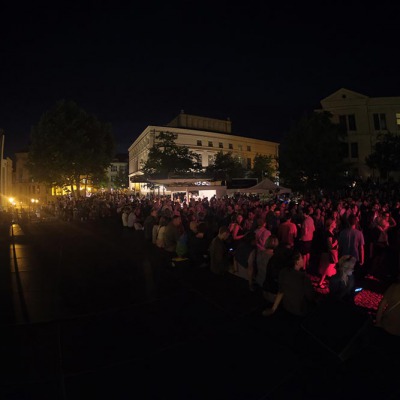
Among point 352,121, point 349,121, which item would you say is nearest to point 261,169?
point 349,121

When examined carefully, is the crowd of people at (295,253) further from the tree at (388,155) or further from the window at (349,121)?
the window at (349,121)

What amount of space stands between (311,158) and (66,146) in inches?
953

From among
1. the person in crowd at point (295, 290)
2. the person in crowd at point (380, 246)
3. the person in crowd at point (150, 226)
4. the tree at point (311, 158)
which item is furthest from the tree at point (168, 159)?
the person in crowd at point (295, 290)

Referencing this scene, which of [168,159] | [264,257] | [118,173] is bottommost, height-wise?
[264,257]

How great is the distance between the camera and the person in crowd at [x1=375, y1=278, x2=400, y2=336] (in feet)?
15.5

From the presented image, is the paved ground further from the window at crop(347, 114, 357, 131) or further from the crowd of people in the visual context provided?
the window at crop(347, 114, 357, 131)

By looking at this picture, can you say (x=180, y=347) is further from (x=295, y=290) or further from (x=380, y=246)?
(x=380, y=246)

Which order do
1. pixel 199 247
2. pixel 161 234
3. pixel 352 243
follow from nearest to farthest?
1. pixel 352 243
2. pixel 199 247
3. pixel 161 234

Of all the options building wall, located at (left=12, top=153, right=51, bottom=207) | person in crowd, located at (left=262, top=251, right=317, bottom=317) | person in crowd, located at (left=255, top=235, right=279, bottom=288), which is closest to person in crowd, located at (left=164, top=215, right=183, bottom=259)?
person in crowd, located at (left=255, top=235, right=279, bottom=288)

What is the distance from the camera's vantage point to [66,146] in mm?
35438

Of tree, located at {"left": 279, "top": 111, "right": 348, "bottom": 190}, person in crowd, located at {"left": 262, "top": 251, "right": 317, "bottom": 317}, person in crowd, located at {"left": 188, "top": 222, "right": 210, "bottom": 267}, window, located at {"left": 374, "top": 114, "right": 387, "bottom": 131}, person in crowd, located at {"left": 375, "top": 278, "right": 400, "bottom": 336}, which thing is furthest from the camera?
window, located at {"left": 374, "top": 114, "right": 387, "bottom": 131}

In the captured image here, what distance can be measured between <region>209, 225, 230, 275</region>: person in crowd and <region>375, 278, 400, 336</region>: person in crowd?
13.5 feet

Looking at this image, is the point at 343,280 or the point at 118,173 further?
the point at 118,173

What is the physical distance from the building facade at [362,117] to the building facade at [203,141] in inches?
1126
